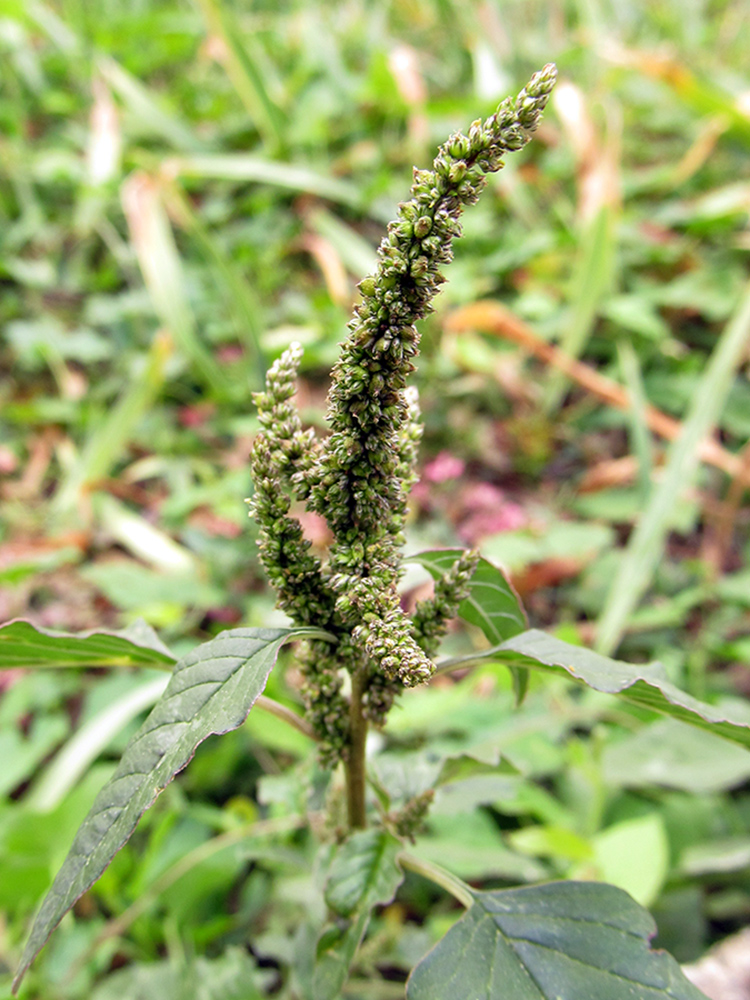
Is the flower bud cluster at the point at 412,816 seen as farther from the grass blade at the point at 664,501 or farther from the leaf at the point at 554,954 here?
the grass blade at the point at 664,501

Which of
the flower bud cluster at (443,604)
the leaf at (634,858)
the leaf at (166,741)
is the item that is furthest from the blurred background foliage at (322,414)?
the leaf at (166,741)

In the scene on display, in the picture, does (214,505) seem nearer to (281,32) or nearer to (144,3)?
(281,32)

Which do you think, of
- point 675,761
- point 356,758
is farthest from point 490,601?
point 675,761

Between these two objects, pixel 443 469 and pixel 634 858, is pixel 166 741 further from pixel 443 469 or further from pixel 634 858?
pixel 443 469

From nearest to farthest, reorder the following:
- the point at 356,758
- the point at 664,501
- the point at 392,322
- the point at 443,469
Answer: the point at 392,322, the point at 356,758, the point at 664,501, the point at 443,469

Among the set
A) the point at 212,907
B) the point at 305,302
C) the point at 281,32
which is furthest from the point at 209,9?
the point at 212,907

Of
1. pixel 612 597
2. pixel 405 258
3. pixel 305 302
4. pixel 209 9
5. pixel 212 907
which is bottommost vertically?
pixel 212 907
